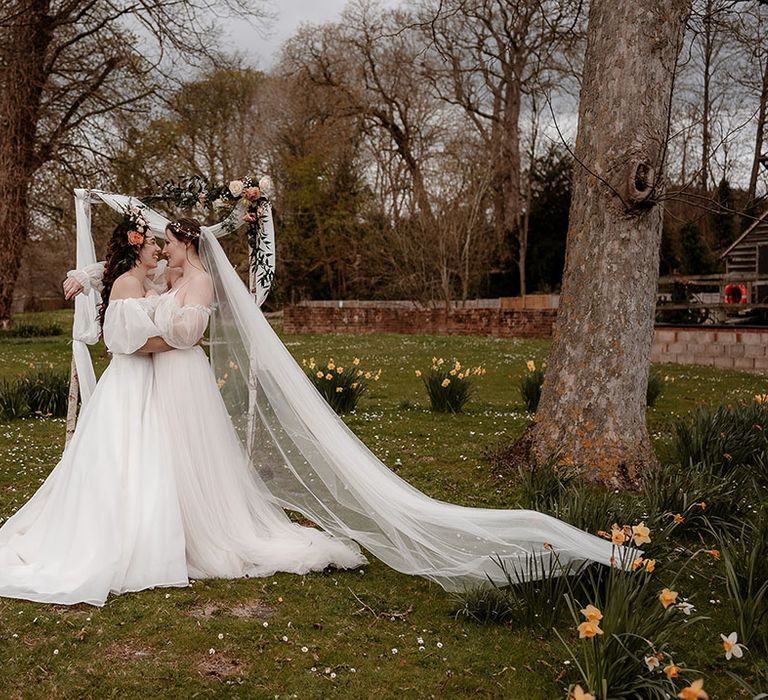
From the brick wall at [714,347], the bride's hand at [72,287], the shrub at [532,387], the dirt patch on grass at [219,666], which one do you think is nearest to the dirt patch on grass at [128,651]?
the dirt patch on grass at [219,666]

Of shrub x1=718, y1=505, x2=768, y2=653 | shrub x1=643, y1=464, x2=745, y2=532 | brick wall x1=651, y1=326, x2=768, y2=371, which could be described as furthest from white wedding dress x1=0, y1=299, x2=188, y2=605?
brick wall x1=651, y1=326, x2=768, y2=371

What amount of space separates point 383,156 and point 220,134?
758cm

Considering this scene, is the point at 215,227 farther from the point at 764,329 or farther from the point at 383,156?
the point at 383,156

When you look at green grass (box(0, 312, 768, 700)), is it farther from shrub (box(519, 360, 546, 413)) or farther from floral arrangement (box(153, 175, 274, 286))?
shrub (box(519, 360, 546, 413))

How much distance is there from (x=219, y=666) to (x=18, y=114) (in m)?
21.6

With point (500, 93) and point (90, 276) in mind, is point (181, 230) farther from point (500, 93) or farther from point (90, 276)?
point (500, 93)

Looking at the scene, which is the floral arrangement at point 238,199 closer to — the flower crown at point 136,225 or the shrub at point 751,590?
the flower crown at point 136,225

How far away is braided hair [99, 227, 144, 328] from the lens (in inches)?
221

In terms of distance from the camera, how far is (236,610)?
450cm

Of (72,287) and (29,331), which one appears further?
(29,331)

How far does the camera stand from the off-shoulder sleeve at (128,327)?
5301mm

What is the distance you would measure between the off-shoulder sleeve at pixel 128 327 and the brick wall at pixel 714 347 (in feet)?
55.4

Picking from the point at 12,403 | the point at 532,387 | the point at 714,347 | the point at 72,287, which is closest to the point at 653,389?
the point at 532,387

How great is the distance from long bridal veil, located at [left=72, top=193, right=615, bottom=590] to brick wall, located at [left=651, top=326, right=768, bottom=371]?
52.3 ft
